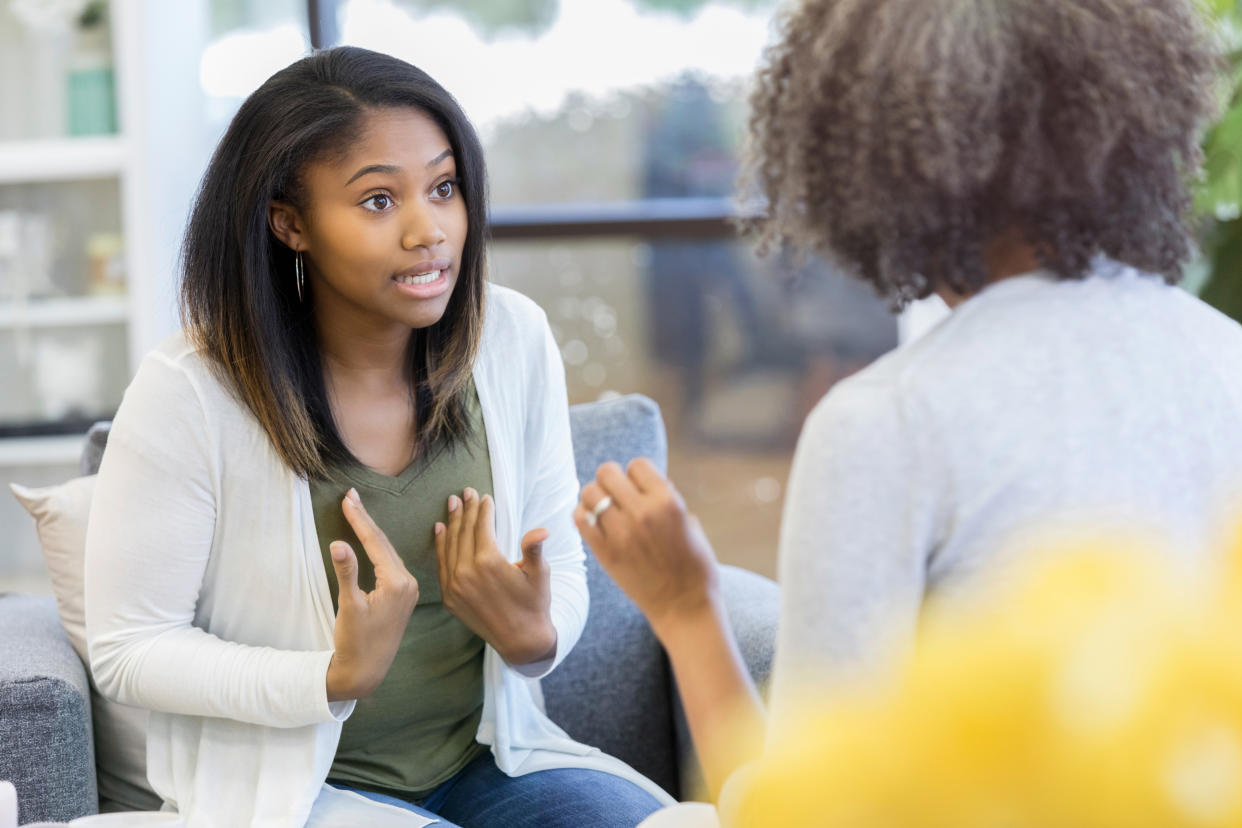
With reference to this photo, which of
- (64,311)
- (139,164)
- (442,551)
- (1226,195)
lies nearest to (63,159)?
(139,164)

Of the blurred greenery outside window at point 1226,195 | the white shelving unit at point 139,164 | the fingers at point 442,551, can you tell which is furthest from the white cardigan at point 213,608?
the white shelving unit at point 139,164

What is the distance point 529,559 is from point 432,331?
12.3 inches

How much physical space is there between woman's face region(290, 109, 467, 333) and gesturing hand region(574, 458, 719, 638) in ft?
1.76

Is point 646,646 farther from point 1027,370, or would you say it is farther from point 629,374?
point 629,374

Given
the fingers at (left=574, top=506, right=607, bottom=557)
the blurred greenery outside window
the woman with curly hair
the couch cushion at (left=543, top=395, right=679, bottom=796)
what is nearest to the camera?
the woman with curly hair

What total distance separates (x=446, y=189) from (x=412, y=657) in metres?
0.48

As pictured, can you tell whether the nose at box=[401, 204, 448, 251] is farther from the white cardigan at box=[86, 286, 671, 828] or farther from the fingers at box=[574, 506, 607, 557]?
the fingers at box=[574, 506, 607, 557]

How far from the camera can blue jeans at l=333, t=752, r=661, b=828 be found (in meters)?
1.20

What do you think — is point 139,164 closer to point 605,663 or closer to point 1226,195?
point 605,663

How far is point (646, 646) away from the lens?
1553 mm

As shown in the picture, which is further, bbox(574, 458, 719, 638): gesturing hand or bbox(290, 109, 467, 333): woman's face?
bbox(290, 109, 467, 333): woman's face

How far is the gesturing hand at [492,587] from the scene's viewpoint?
3.82ft

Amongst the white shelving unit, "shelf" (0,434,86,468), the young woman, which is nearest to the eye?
the young woman

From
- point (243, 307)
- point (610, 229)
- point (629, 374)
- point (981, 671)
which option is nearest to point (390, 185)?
point (243, 307)
